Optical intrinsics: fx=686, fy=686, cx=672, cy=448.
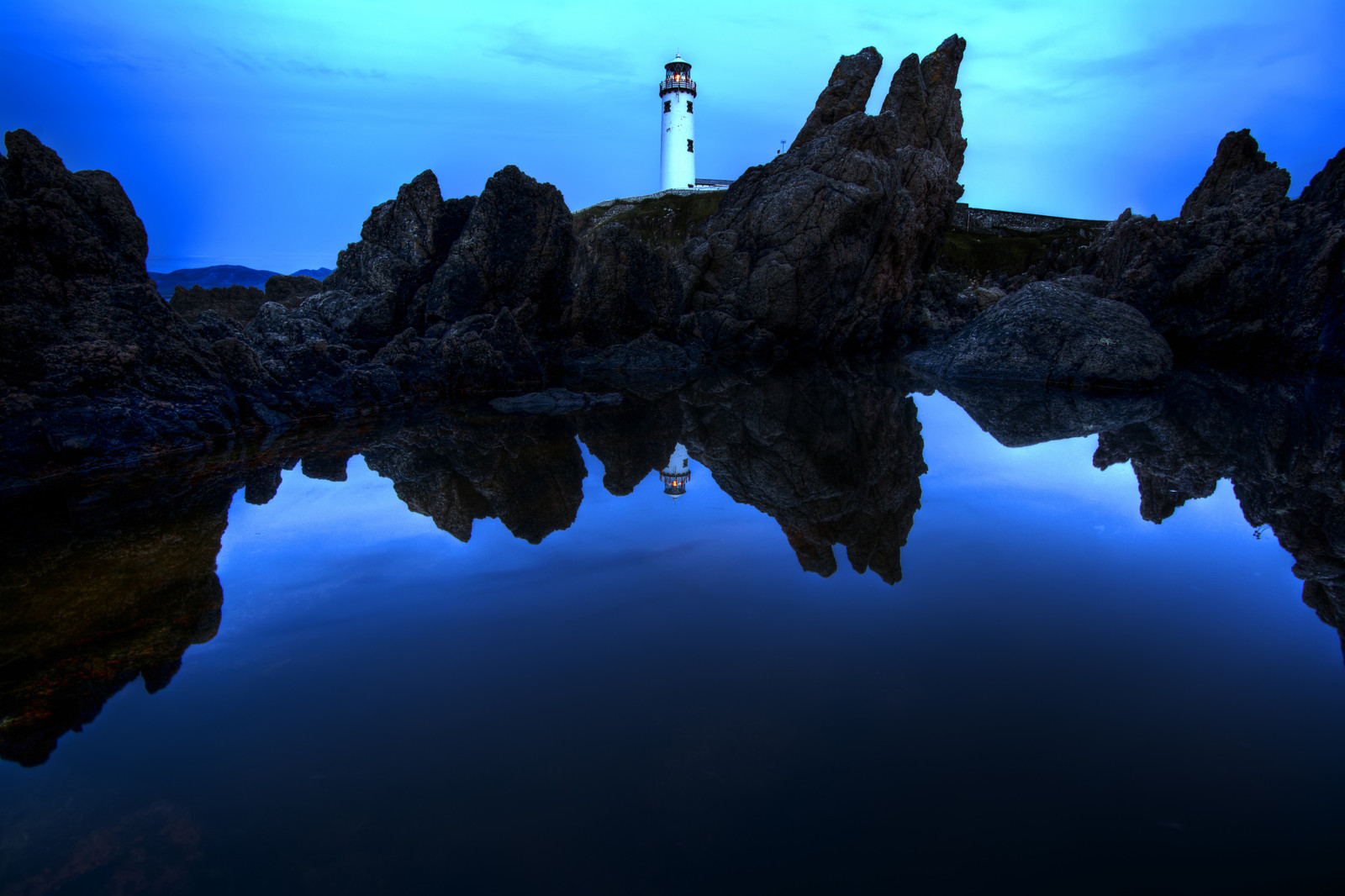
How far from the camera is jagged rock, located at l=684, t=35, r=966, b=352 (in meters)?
31.8

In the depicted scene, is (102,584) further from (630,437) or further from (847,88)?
(847,88)

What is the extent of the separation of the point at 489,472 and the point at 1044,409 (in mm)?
13125

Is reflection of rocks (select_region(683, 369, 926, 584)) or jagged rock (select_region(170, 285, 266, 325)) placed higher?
jagged rock (select_region(170, 285, 266, 325))

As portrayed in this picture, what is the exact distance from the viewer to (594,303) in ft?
95.2

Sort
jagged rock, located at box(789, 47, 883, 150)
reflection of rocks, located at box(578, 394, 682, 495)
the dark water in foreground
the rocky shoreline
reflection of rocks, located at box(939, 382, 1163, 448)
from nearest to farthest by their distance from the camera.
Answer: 1. the dark water in foreground
2. reflection of rocks, located at box(578, 394, 682, 495)
3. the rocky shoreline
4. reflection of rocks, located at box(939, 382, 1163, 448)
5. jagged rock, located at box(789, 47, 883, 150)

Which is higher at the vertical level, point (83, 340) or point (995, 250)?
→ point (995, 250)

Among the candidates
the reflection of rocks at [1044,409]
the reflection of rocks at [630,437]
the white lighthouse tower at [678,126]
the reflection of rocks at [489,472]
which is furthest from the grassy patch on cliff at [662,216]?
the reflection of rocks at [489,472]

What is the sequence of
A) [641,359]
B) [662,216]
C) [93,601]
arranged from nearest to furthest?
[93,601] < [641,359] < [662,216]

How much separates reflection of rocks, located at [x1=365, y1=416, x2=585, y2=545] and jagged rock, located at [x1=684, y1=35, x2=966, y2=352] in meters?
19.3

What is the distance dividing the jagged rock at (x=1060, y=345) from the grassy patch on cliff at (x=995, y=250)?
55.6m

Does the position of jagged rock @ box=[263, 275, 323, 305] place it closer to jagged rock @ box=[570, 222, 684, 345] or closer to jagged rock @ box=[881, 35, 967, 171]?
jagged rock @ box=[570, 222, 684, 345]

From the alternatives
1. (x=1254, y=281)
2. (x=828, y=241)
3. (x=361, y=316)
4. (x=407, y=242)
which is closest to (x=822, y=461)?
(x=361, y=316)

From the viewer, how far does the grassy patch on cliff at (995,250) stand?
76438mm

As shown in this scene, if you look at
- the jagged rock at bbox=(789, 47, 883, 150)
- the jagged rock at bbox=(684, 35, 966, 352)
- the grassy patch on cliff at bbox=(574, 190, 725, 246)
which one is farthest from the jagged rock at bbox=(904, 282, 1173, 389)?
the grassy patch on cliff at bbox=(574, 190, 725, 246)
